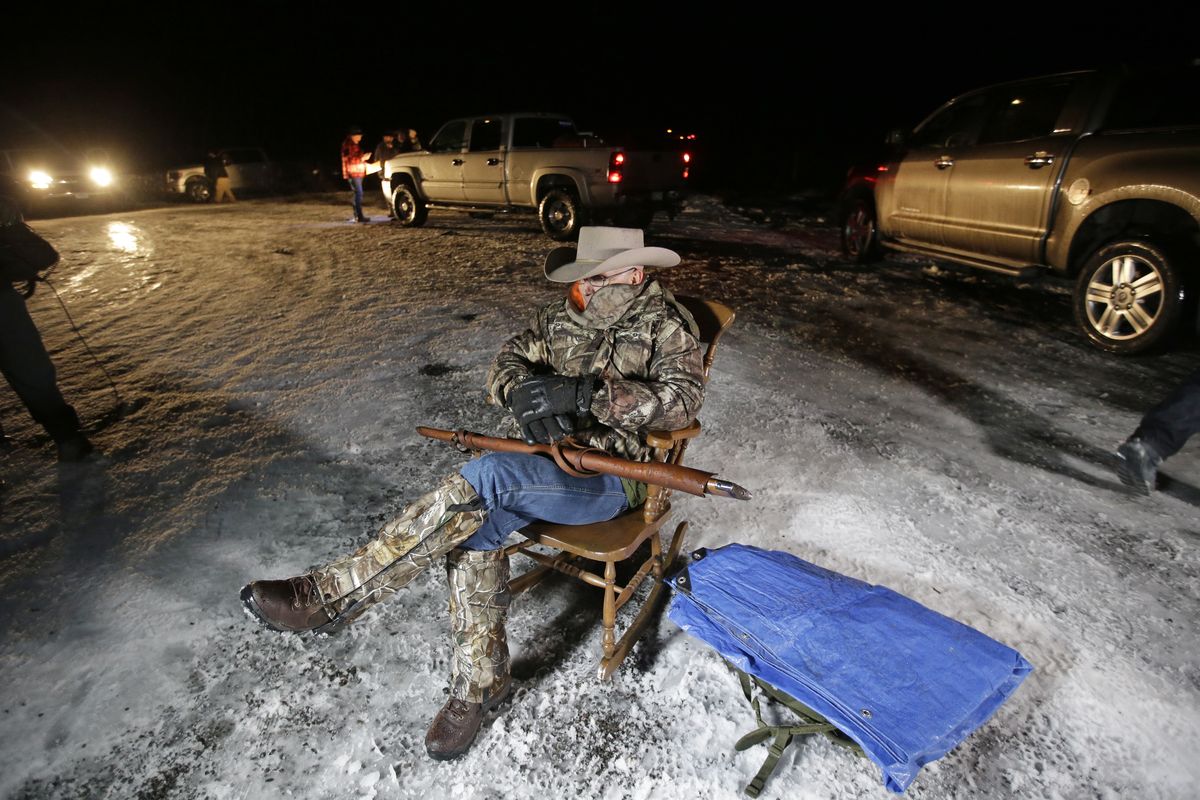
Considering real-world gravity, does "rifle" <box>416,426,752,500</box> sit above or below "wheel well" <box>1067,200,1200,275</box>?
below

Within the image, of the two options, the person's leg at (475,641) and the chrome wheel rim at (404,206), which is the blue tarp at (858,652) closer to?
the person's leg at (475,641)

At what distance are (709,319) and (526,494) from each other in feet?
4.06

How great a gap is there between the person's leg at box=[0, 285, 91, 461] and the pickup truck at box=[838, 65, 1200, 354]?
7.38 m

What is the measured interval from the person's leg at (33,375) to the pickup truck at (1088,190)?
24.2 feet

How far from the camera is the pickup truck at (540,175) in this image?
9367mm

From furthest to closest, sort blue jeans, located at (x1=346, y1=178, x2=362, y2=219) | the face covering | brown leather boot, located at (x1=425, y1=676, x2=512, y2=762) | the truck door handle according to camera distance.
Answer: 1. blue jeans, located at (x1=346, y1=178, x2=362, y2=219)
2. the truck door handle
3. the face covering
4. brown leather boot, located at (x1=425, y1=676, x2=512, y2=762)

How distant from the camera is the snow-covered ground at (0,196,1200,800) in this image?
1992 mm

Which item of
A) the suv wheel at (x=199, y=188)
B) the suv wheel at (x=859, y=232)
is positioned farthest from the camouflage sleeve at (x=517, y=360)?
the suv wheel at (x=199, y=188)

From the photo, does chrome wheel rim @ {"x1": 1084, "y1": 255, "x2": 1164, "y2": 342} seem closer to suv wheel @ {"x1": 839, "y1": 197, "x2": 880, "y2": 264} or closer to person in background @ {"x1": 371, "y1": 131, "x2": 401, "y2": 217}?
suv wheel @ {"x1": 839, "y1": 197, "x2": 880, "y2": 264}

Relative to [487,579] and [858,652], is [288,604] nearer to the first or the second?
[487,579]

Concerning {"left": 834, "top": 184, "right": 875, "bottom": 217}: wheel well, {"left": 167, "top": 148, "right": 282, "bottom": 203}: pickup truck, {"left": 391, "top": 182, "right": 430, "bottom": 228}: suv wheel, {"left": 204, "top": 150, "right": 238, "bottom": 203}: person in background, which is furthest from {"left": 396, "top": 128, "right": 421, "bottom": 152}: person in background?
{"left": 834, "top": 184, "right": 875, "bottom": 217}: wheel well

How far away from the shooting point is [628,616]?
2.60 meters

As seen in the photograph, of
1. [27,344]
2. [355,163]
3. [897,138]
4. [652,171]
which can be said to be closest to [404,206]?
[355,163]

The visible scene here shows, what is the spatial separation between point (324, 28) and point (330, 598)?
45.6 metres
